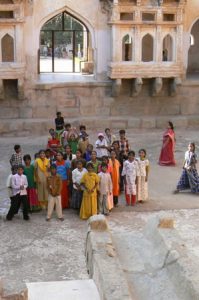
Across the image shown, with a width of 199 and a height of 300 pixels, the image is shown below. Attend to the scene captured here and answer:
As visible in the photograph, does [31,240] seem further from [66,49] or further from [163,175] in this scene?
[66,49]

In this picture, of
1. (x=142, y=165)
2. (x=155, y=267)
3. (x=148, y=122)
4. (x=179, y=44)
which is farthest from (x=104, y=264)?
(x=179, y=44)

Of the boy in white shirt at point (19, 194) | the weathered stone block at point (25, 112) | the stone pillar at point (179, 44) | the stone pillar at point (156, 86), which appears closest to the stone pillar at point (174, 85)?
the stone pillar at point (156, 86)

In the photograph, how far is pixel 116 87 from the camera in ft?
45.0

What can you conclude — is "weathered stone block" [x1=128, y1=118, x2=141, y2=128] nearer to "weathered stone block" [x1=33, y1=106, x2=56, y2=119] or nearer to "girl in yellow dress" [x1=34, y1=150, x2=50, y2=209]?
"weathered stone block" [x1=33, y1=106, x2=56, y2=119]

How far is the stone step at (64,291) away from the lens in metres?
3.70

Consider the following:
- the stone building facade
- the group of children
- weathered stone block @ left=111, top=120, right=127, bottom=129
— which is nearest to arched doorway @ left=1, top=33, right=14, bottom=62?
the stone building facade

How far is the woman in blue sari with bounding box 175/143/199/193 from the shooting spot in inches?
373

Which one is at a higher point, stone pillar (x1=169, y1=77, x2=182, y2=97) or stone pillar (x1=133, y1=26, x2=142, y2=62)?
stone pillar (x1=133, y1=26, x2=142, y2=62)

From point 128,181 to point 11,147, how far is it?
14.5ft

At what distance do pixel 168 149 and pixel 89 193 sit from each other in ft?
11.0

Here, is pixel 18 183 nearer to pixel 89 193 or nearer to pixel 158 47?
pixel 89 193


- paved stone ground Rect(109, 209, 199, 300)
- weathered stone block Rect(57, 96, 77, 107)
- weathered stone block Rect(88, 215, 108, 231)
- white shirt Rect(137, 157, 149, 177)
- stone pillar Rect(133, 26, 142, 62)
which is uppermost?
stone pillar Rect(133, 26, 142, 62)

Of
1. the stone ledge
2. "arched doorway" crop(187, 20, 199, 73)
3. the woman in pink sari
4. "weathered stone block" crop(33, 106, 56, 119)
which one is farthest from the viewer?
"arched doorway" crop(187, 20, 199, 73)

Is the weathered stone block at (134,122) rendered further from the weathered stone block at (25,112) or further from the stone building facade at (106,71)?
the weathered stone block at (25,112)
